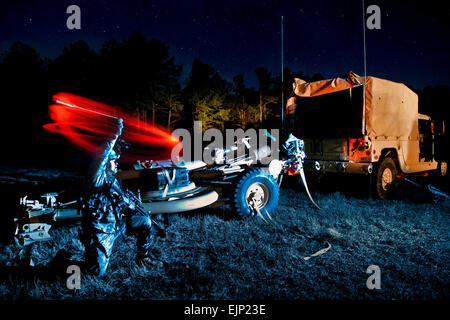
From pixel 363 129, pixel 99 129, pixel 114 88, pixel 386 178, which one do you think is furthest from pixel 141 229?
pixel 114 88

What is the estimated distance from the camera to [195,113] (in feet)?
75.4

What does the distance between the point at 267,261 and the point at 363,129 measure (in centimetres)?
450

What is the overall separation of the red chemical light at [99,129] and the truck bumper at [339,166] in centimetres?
397

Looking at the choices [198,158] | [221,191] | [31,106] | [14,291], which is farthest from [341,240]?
[31,106]

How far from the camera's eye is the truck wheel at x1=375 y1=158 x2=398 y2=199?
6609 mm

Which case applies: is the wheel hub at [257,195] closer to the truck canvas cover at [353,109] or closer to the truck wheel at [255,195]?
the truck wheel at [255,195]

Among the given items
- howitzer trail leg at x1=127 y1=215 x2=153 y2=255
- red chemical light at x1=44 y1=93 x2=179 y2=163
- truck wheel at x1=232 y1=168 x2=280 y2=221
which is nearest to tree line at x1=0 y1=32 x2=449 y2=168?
red chemical light at x1=44 y1=93 x2=179 y2=163

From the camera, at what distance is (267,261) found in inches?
134

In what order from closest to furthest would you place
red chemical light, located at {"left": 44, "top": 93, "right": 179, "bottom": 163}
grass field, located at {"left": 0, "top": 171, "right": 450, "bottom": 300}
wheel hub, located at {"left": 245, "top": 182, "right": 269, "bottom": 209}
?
grass field, located at {"left": 0, "top": 171, "right": 450, "bottom": 300} < red chemical light, located at {"left": 44, "top": 93, "right": 179, "bottom": 163} < wheel hub, located at {"left": 245, "top": 182, "right": 269, "bottom": 209}

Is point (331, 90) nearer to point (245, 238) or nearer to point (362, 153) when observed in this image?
point (362, 153)

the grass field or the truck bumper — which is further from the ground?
the truck bumper

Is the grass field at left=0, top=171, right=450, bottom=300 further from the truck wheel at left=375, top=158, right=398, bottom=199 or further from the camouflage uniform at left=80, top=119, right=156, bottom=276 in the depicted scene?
the truck wheel at left=375, top=158, right=398, bottom=199

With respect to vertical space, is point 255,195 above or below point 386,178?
below

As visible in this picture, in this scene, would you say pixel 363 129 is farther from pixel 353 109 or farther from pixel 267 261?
pixel 267 261
